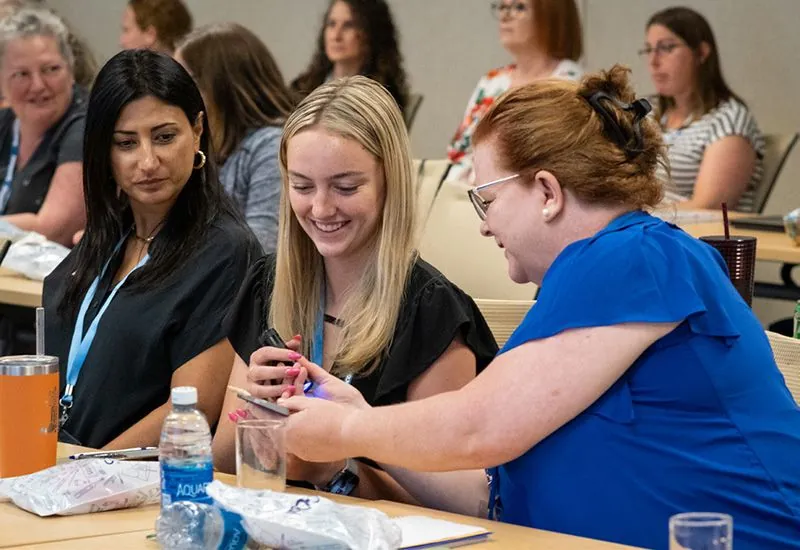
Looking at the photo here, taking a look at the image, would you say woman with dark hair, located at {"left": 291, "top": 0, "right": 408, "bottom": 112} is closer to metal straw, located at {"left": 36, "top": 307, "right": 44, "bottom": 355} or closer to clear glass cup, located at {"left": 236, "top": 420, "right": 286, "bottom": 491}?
metal straw, located at {"left": 36, "top": 307, "right": 44, "bottom": 355}

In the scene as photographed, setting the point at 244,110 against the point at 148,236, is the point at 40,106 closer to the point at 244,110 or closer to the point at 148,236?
the point at 244,110

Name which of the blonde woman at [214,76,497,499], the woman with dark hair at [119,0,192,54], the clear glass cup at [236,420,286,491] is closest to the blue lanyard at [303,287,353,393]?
the blonde woman at [214,76,497,499]

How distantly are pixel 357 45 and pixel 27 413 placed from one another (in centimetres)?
410

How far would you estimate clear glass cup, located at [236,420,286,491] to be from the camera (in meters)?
1.77

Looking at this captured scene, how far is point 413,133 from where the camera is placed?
24.0ft

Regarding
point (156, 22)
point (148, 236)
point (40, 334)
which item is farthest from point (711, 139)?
point (40, 334)

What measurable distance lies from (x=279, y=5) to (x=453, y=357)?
5.91m

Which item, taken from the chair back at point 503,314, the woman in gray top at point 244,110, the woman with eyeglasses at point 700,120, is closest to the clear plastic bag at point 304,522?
the chair back at point 503,314

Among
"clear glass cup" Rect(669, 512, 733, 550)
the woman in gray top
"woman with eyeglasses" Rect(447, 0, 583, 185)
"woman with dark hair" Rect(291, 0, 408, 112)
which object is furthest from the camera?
"woman with dark hair" Rect(291, 0, 408, 112)

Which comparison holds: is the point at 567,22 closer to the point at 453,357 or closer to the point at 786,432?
the point at 453,357

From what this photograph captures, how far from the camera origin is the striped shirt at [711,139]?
17.1 feet

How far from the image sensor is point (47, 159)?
4613 mm

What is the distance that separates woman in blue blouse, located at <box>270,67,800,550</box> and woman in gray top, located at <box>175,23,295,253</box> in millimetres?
2464

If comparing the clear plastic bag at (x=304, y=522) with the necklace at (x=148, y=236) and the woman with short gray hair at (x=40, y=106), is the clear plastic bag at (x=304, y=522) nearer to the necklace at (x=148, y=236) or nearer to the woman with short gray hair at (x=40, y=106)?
the necklace at (x=148, y=236)
